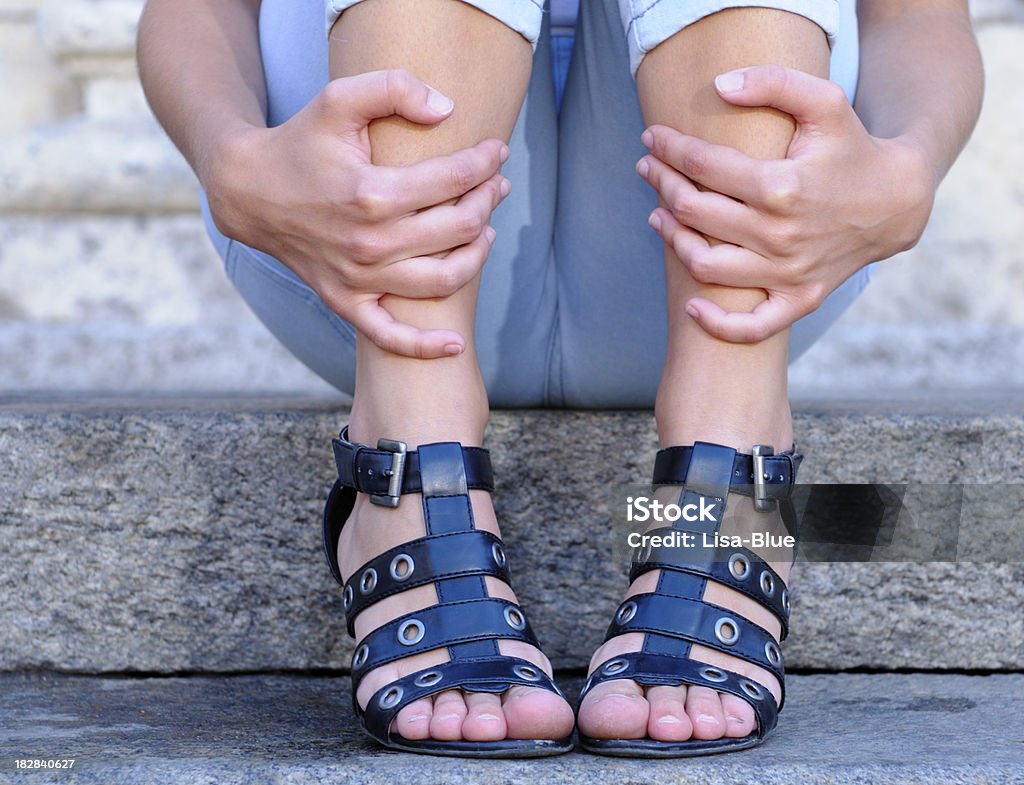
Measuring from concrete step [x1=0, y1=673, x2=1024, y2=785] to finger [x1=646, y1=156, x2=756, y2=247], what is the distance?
1.13 feet

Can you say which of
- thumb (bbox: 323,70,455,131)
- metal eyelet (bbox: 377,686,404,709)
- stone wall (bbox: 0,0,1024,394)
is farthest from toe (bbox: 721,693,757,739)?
stone wall (bbox: 0,0,1024,394)

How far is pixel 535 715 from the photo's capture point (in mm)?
673

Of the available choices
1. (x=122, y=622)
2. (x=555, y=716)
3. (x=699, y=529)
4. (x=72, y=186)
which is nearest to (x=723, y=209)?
(x=699, y=529)

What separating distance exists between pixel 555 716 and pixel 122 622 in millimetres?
493

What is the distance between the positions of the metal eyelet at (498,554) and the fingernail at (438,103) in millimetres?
299

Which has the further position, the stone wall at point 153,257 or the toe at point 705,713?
the stone wall at point 153,257

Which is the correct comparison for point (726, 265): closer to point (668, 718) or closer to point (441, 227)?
point (441, 227)

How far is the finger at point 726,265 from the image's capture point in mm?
750

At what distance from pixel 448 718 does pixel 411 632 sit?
74mm

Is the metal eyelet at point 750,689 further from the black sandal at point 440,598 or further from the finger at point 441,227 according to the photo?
the finger at point 441,227

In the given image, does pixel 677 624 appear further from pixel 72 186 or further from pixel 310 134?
pixel 72 186

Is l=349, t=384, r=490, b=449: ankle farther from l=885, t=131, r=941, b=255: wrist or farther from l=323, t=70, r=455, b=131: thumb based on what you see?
l=885, t=131, r=941, b=255: wrist

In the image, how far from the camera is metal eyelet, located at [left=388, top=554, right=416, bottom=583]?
749 mm

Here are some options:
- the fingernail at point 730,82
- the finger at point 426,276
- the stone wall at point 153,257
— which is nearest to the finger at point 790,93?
the fingernail at point 730,82
